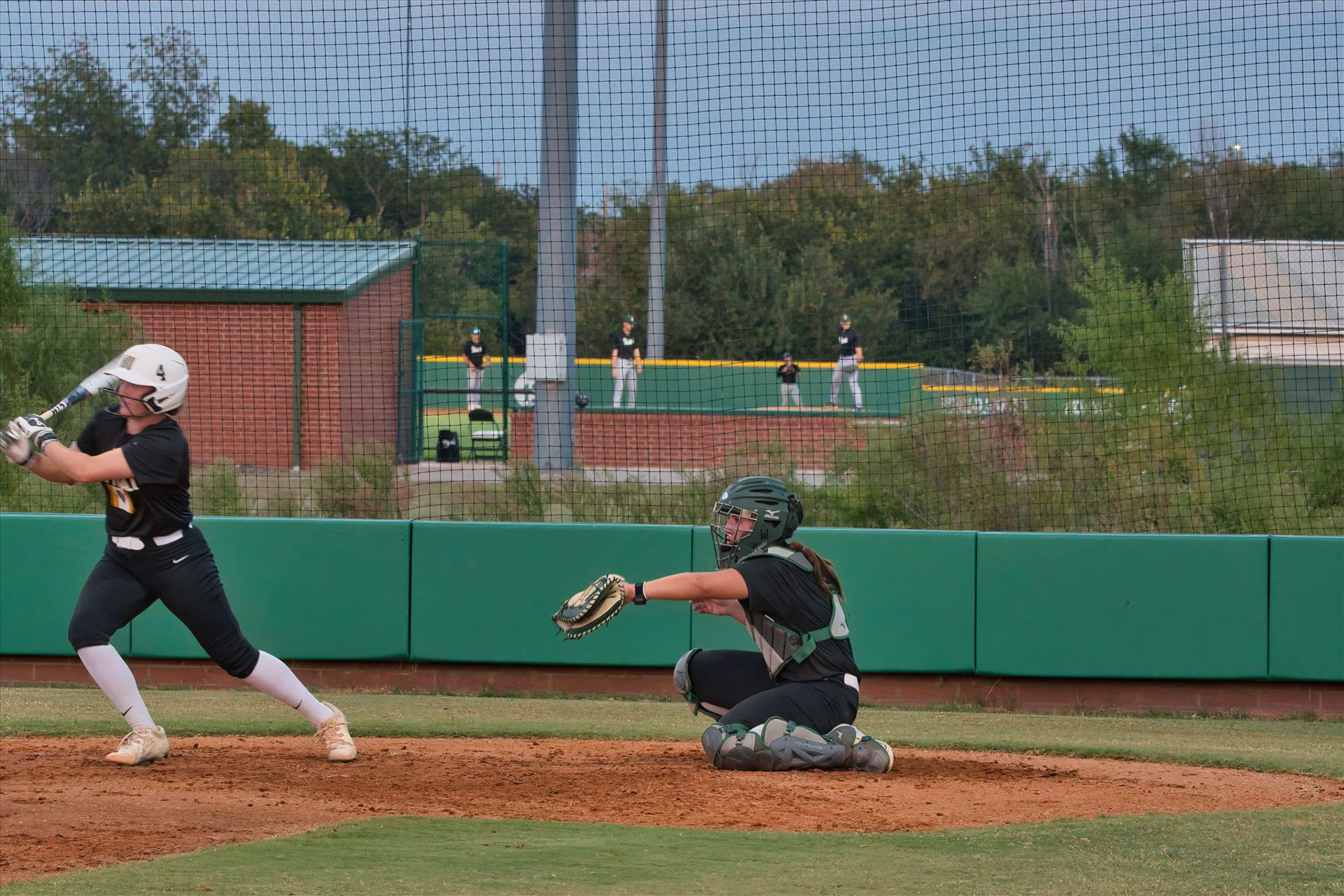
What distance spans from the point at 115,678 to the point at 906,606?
15.7ft

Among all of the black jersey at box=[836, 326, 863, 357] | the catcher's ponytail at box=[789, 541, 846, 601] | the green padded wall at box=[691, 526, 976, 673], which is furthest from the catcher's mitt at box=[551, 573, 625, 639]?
the black jersey at box=[836, 326, 863, 357]

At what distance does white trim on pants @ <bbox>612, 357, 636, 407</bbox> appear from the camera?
20078mm

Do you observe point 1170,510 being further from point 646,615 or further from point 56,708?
point 56,708

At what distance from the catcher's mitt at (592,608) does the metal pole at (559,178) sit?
666 cm

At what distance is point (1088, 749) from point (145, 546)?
4574 millimetres

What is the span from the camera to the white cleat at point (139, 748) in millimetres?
5699

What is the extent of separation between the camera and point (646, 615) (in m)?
8.64

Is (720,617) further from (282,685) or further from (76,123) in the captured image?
(76,123)

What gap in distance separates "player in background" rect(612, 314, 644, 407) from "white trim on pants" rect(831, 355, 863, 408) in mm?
2883

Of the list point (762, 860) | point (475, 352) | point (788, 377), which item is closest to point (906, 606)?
point (762, 860)

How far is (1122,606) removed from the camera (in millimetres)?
8461

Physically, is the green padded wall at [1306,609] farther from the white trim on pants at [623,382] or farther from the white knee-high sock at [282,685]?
the white trim on pants at [623,382]

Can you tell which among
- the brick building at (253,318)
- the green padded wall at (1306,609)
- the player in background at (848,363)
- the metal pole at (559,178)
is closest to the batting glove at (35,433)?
the metal pole at (559,178)

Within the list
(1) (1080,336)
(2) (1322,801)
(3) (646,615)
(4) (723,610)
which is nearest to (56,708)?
(3) (646,615)
